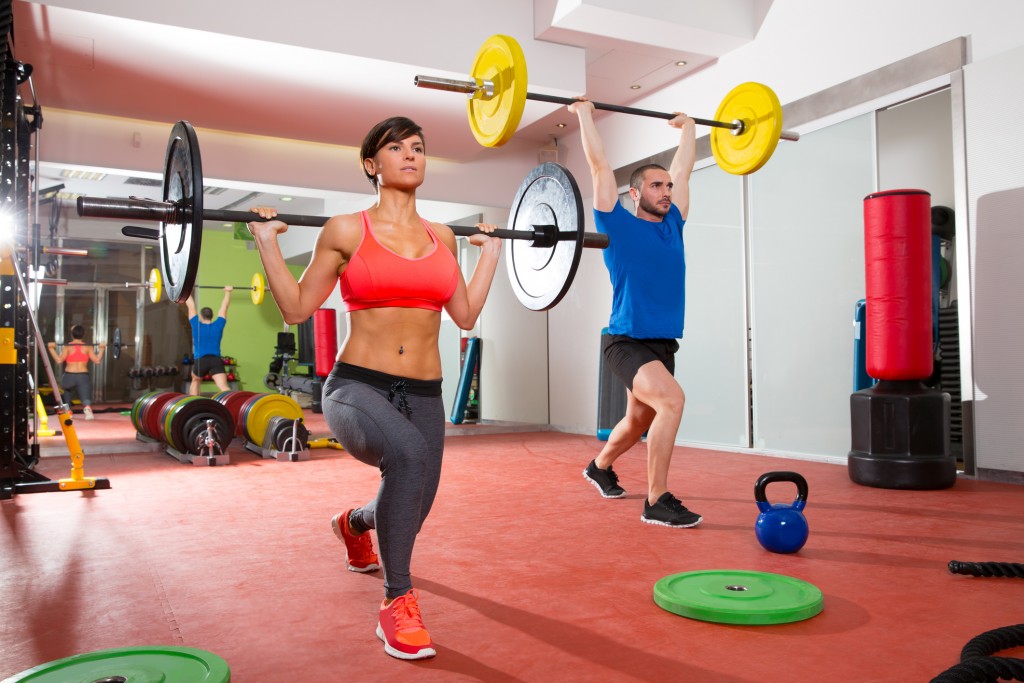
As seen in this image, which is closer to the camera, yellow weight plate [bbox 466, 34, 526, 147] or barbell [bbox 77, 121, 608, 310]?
barbell [bbox 77, 121, 608, 310]

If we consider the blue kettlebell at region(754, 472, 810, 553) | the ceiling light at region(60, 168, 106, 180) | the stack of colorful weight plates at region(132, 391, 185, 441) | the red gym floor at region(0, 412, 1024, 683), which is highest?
the ceiling light at region(60, 168, 106, 180)

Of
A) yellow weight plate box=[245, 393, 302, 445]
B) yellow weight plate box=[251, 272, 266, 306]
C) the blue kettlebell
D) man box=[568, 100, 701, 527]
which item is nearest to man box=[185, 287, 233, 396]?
yellow weight plate box=[251, 272, 266, 306]

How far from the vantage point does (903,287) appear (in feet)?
12.7

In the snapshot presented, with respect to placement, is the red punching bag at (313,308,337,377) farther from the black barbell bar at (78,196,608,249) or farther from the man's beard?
the black barbell bar at (78,196,608,249)

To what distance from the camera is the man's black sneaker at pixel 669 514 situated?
294cm

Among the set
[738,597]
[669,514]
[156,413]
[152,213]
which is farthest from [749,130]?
[156,413]

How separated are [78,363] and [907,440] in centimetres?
689

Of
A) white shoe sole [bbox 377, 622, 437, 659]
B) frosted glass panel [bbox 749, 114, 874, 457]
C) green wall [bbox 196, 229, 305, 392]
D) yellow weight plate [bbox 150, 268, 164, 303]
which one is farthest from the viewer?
yellow weight plate [bbox 150, 268, 164, 303]

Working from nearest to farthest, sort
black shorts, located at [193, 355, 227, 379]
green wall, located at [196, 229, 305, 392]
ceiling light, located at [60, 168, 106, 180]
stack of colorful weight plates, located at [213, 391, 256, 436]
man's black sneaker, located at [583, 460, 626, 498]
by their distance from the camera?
man's black sneaker, located at [583, 460, 626, 498] < stack of colorful weight plates, located at [213, 391, 256, 436] < ceiling light, located at [60, 168, 106, 180] < green wall, located at [196, 229, 305, 392] < black shorts, located at [193, 355, 227, 379]

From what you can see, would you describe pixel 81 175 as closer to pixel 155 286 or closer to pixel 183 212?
pixel 155 286

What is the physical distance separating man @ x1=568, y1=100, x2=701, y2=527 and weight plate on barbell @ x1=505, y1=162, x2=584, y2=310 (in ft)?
1.59

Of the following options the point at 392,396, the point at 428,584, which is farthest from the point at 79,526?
the point at 392,396

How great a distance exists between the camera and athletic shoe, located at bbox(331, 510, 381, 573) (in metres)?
2.36

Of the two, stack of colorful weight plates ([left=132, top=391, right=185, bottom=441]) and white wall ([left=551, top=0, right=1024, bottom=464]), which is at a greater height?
white wall ([left=551, top=0, right=1024, bottom=464])
